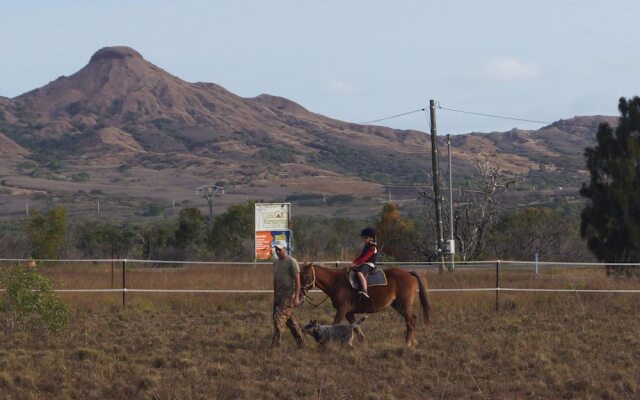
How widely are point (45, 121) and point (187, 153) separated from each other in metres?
45.5

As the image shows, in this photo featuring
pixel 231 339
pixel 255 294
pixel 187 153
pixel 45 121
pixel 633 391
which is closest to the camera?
pixel 633 391

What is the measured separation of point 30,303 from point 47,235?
18529mm

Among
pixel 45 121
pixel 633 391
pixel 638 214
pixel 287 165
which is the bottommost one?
pixel 633 391

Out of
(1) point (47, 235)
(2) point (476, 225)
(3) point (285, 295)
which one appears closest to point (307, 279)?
(3) point (285, 295)

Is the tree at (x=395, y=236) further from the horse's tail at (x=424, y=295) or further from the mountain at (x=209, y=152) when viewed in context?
the mountain at (x=209, y=152)

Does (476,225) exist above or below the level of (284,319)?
→ above

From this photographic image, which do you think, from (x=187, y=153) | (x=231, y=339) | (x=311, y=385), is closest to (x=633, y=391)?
(x=311, y=385)

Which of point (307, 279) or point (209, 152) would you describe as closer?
point (307, 279)

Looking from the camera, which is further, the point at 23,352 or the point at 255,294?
the point at 255,294

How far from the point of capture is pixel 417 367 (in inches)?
498

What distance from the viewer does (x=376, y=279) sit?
587 inches

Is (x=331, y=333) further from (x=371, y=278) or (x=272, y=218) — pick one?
(x=272, y=218)

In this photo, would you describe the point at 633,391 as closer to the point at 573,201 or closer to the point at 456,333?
the point at 456,333

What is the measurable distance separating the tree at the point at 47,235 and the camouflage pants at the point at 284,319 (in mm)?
20936
